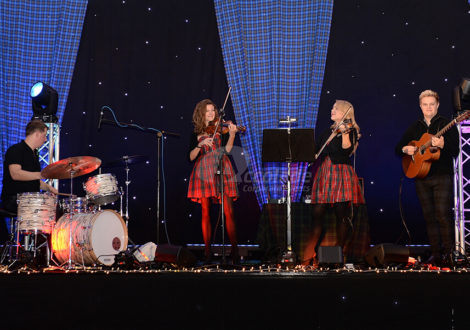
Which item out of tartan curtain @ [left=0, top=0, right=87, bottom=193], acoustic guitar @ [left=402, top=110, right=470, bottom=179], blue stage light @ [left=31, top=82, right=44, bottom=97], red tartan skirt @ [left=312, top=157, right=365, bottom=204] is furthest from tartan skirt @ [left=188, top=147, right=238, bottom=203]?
tartan curtain @ [left=0, top=0, right=87, bottom=193]

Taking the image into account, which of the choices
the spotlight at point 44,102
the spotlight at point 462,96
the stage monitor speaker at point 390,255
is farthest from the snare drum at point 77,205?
the spotlight at point 462,96

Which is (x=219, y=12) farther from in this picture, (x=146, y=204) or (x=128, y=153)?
(x=146, y=204)

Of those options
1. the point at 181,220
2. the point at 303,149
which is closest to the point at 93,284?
the point at 303,149

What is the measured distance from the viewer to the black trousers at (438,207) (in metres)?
4.54

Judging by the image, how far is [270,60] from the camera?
6125mm

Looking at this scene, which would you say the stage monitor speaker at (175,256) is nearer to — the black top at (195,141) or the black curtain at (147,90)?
the black top at (195,141)

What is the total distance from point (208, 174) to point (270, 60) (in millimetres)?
1921

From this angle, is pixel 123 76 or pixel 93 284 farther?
pixel 123 76

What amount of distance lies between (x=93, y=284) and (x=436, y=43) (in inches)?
193

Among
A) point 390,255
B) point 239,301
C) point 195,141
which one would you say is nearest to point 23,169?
point 195,141

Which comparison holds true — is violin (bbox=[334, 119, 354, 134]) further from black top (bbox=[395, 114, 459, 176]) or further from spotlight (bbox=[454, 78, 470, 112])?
spotlight (bbox=[454, 78, 470, 112])

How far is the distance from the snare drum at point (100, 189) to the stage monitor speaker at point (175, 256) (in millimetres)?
792

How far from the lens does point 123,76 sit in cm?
652

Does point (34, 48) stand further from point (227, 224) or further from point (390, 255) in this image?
point (390, 255)
